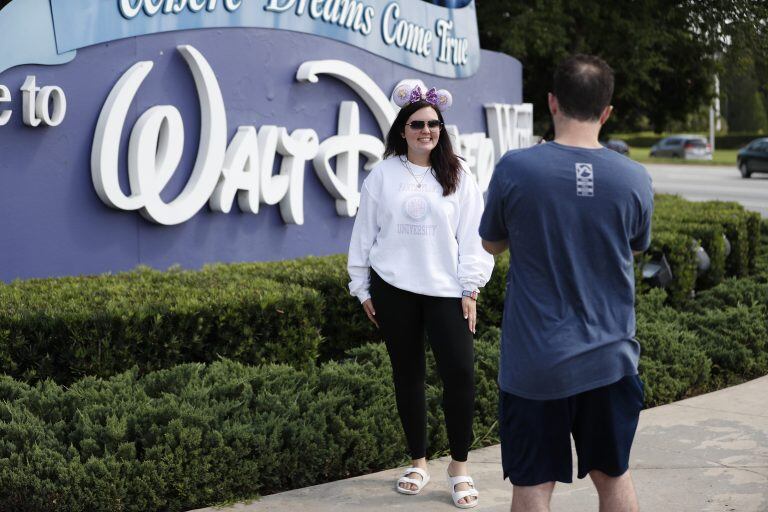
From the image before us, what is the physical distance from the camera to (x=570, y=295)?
3189 millimetres

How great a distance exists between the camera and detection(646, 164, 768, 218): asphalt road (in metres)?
25.3

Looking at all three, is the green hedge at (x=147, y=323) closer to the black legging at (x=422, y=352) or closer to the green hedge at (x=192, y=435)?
the green hedge at (x=192, y=435)

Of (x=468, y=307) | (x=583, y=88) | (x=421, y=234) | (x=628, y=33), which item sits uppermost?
(x=628, y=33)

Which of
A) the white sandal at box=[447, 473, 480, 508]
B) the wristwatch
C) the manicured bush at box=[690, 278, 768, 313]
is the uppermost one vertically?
the wristwatch

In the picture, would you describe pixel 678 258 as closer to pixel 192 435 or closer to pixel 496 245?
pixel 192 435

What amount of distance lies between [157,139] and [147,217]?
0.59 metres

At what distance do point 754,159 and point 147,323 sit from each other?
3109 centimetres

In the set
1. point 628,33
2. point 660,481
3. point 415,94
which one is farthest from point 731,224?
point 415,94

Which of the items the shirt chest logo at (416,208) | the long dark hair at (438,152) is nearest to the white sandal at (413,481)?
the shirt chest logo at (416,208)

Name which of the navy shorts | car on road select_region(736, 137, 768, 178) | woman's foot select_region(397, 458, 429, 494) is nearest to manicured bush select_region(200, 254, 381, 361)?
woman's foot select_region(397, 458, 429, 494)

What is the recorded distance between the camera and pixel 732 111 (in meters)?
69.4

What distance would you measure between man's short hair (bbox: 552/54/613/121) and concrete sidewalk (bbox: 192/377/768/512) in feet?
6.73

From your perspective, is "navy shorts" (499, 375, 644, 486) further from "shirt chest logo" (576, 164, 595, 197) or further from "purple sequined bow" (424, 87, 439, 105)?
"purple sequined bow" (424, 87, 439, 105)

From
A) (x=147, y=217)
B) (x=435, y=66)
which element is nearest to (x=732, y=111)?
(x=435, y=66)
